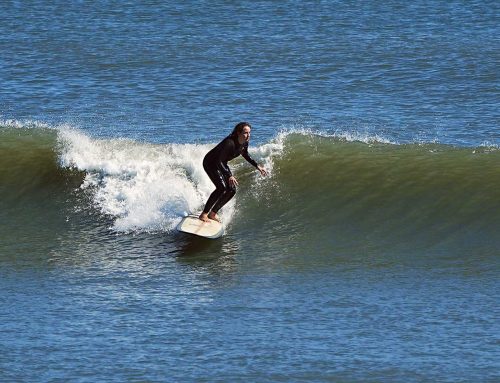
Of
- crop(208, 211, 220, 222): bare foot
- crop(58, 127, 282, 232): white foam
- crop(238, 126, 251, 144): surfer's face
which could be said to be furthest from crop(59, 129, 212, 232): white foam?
crop(238, 126, 251, 144): surfer's face

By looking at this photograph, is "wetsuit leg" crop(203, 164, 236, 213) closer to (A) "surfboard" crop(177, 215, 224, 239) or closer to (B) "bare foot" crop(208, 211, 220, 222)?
(B) "bare foot" crop(208, 211, 220, 222)

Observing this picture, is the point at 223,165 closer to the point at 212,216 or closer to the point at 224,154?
the point at 224,154

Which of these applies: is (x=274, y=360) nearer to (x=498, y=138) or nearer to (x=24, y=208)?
(x=24, y=208)

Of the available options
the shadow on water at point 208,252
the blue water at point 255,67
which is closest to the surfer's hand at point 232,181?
the shadow on water at point 208,252

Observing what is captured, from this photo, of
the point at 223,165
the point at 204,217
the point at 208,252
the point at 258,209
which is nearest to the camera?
the point at 208,252

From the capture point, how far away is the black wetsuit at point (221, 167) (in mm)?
16094

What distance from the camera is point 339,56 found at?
2836 centimetres

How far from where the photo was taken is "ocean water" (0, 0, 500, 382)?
12.7 meters

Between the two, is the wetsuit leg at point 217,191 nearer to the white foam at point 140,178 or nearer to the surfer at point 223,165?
the surfer at point 223,165

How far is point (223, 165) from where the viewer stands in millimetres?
16172

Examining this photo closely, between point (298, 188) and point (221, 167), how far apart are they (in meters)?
2.51

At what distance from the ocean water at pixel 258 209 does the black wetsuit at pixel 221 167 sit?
550mm

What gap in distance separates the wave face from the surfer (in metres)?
0.68

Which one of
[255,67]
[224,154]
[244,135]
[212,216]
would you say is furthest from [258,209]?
[255,67]
